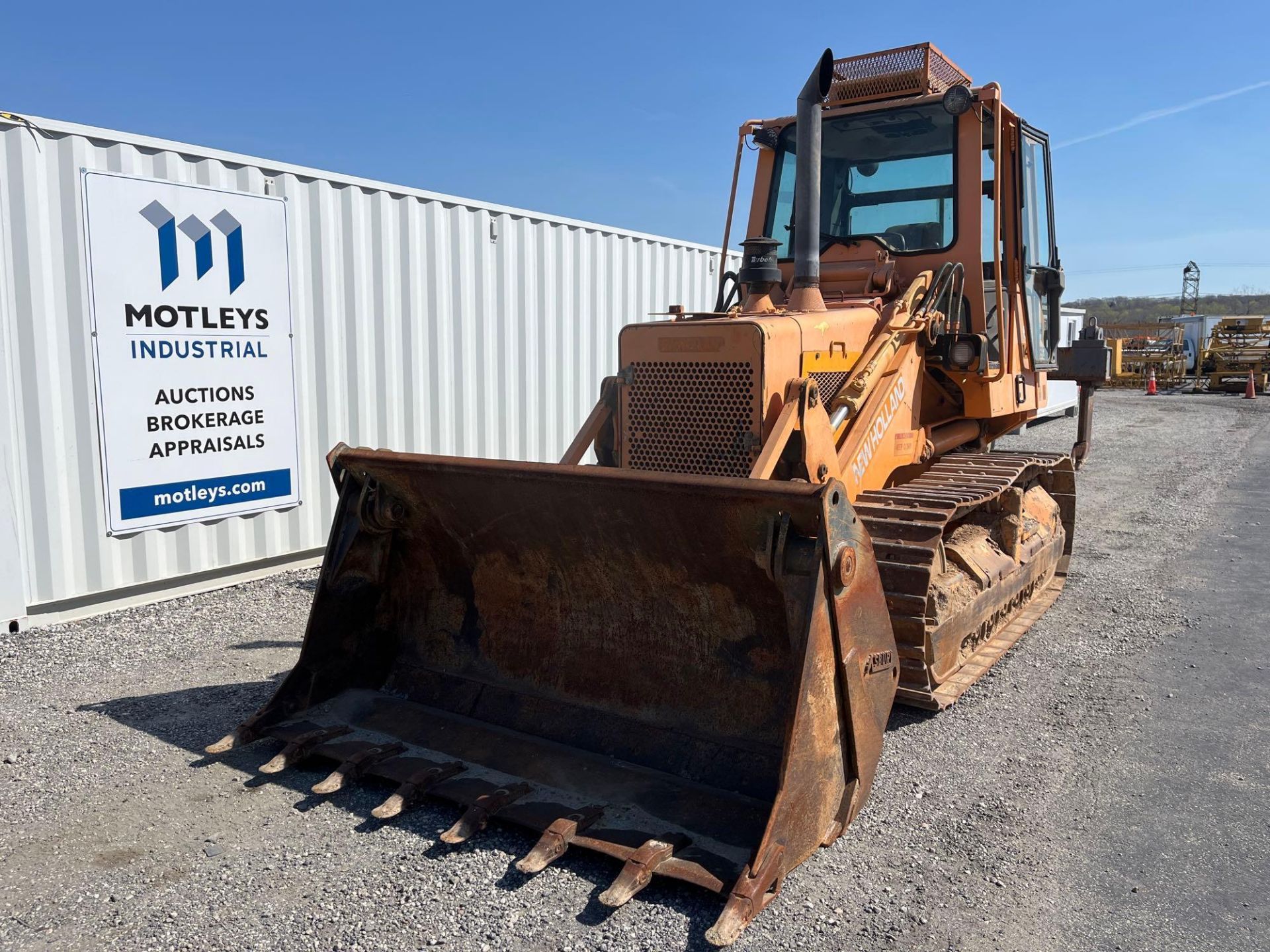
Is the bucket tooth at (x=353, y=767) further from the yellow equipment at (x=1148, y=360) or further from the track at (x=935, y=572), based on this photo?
the yellow equipment at (x=1148, y=360)

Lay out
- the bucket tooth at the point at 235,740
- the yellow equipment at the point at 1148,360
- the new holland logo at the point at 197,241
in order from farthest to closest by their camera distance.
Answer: the yellow equipment at the point at 1148,360 → the new holland logo at the point at 197,241 → the bucket tooth at the point at 235,740

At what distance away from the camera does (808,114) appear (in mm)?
4602

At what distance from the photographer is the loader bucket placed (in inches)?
121

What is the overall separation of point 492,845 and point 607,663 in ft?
2.96

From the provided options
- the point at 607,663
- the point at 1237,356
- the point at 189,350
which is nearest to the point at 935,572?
the point at 607,663

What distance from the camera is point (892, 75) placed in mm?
5867

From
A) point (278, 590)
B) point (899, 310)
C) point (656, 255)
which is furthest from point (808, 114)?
point (656, 255)

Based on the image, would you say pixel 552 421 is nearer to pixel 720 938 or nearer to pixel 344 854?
pixel 344 854

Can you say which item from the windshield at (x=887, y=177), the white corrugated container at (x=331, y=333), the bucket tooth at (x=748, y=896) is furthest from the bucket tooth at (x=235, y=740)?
the windshield at (x=887, y=177)

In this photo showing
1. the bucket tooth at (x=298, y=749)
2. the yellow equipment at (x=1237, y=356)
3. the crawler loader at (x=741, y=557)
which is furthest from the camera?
the yellow equipment at (x=1237, y=356)

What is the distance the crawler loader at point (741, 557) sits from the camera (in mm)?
3184

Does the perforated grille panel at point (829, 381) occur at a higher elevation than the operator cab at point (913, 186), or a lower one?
lower

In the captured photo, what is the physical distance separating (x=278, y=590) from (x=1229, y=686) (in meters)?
6.04

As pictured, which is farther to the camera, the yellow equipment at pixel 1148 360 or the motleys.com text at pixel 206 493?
the yellow equipment at pixel 1148 360
